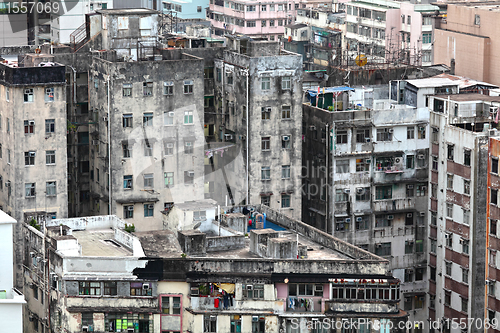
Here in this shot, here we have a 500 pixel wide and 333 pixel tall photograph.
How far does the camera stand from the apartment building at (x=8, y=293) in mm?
84000

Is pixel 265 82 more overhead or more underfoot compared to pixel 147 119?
more overhead

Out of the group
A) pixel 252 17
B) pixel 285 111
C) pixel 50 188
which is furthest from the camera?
pixel 252 17

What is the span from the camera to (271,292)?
89125 millimetres

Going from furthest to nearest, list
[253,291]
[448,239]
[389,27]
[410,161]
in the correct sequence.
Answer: [389,27] < [410,161] < [448,239] < [253,291]

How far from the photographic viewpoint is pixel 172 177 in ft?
356

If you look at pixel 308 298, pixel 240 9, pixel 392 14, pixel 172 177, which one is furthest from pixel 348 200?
pixel 240 9

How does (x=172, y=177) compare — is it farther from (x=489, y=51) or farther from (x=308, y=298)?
(x=489, y=51)

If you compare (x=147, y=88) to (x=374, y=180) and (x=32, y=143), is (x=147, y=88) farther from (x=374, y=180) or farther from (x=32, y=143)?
(x=374, y=180)

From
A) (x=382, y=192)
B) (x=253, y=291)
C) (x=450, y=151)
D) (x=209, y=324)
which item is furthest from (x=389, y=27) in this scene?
(x=209, y=324)

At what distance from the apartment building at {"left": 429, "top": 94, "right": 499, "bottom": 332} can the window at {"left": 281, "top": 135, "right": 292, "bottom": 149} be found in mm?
Result: 12967

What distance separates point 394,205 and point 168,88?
24179mm

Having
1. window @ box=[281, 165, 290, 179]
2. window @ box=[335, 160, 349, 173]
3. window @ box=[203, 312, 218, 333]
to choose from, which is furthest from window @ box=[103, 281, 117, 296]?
window @ box=[335, 160, 349, 173]

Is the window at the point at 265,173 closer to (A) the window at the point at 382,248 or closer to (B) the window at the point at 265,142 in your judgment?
(B) the window at the point at 265,142

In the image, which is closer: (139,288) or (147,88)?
(139,288)
